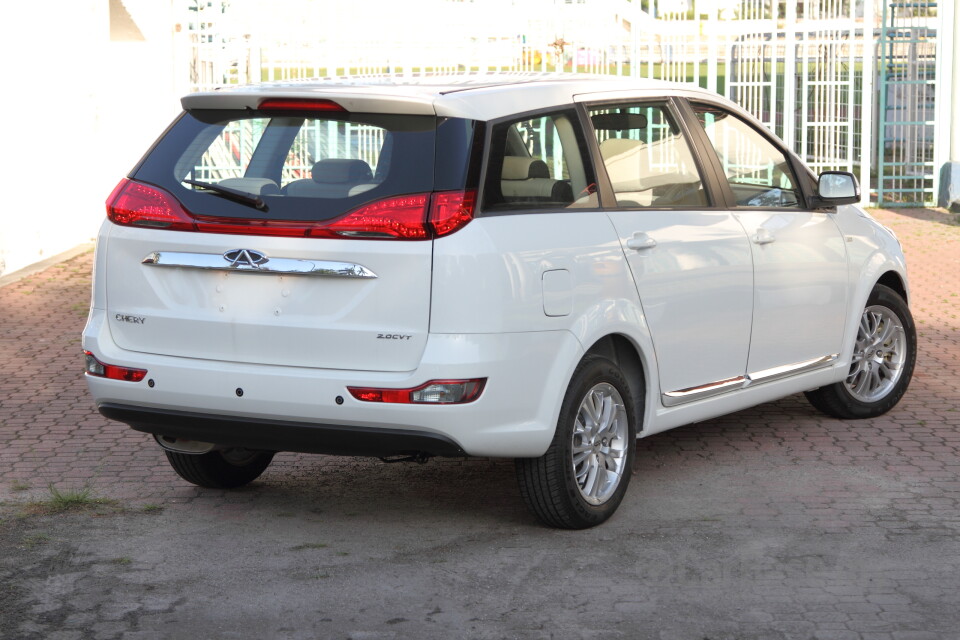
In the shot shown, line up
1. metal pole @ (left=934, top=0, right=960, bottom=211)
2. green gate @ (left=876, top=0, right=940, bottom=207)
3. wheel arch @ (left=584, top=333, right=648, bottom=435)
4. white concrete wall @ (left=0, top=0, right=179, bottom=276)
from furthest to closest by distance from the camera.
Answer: green gate @ (left=876, top=0, right=940, bottom=207), metal pole @ (left=934, top=0, right=960, bottom=211), white concrete wall @ (left=0, top=0, right=179, bottom=276), wheel arch @ (left=584, top=333, right=648, bottom=435)

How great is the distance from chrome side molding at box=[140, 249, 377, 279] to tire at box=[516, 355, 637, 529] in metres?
0.98

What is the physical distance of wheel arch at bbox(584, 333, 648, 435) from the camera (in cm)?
591

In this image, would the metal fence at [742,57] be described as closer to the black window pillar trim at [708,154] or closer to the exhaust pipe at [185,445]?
the black window pillar trim at [708,154]

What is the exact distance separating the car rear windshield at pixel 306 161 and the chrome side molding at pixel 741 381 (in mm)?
1650

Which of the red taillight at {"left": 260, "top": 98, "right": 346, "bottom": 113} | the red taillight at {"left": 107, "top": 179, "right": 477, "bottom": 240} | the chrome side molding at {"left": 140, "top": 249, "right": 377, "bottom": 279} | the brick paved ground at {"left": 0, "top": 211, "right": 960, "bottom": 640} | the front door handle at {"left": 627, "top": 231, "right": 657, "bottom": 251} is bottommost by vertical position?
the brick paved ground at {"left": 0, "top": 211, "right": 960, "bottom": 640}

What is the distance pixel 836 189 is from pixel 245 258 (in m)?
3.23

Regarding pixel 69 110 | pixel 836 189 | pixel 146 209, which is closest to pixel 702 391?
pixel 836 189

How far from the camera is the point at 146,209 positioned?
18.1 feet

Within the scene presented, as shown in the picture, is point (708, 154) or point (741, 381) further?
point (741, 381)

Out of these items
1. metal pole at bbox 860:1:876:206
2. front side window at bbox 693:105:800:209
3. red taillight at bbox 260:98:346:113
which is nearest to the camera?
red taillight at bbox 260:98:346:113

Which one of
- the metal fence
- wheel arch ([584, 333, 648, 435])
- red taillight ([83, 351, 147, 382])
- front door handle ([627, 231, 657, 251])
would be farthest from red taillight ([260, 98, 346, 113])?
the metal fence

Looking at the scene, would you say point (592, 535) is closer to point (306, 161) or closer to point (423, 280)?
point (423, 280)

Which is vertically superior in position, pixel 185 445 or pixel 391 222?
pixel 391 222

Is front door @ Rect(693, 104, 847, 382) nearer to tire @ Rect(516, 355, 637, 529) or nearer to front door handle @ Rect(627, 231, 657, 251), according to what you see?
front door handle @ Rect(627, 231, 657, 251)
